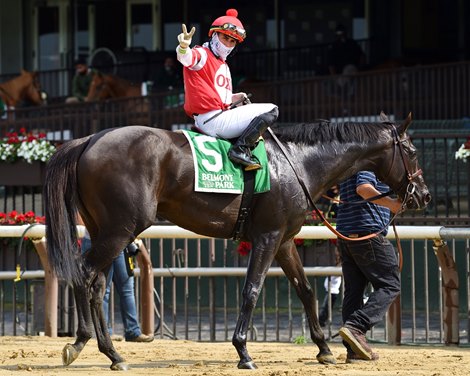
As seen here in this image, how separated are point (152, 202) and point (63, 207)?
0.61 m

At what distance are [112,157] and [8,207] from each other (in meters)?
7.69

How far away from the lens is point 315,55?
961 inches

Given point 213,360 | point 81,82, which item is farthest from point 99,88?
point 213,360

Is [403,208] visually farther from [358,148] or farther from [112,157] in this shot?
[112,157]

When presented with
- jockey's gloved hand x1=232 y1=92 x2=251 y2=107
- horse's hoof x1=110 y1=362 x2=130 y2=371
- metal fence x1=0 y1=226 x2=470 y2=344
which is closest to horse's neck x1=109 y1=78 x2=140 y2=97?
metal fence x1=0 y1=226 x2=470 y2=344

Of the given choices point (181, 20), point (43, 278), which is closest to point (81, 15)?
point (181, 20)

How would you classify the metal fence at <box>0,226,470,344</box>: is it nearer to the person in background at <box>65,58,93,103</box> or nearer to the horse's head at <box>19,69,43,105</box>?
the person in background at <box>65,58,93,103</box>

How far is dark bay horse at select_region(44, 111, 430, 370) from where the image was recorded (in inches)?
364

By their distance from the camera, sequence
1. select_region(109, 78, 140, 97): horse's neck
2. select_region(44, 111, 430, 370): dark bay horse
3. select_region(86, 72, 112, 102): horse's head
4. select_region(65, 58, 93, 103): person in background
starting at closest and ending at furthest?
1. select_region(44, 111, 430, 370): dark bay horse
2. select_region(86, 72, 112, 102): horse's head
3. select_region(109, 78, 140, 97): horse's neck
4. select_region(65, 58, 93, 103): person in background

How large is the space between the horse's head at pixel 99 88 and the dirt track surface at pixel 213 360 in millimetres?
11558

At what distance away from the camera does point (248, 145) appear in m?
9.50

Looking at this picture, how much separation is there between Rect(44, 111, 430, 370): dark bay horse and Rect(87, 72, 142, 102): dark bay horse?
13.2m

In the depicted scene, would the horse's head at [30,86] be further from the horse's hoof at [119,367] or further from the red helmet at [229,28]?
the horse's hoof at [119,367]

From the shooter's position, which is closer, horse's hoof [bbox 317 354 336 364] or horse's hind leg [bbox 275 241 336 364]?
horse's hoof [bbox 317 354 336 364]
